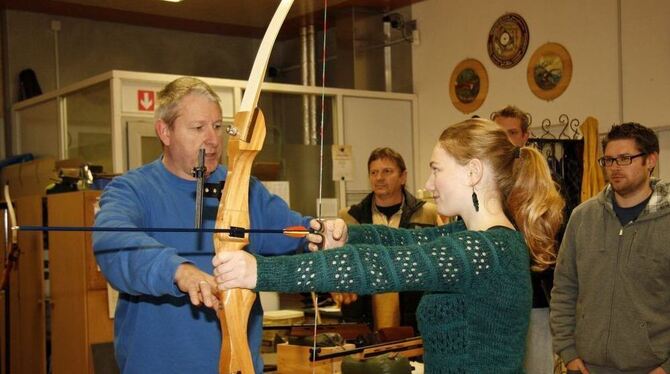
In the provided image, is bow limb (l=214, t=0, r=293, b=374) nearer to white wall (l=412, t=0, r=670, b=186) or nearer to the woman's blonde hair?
the woman's blonde hair

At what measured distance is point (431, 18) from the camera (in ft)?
21.8

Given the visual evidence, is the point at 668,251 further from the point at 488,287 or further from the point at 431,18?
the point at 431,18

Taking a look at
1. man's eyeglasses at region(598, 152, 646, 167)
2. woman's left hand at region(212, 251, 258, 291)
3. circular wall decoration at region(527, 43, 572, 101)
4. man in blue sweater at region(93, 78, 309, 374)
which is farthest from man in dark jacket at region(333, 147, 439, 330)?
woman's left hand at region(212, 251, 258, 291)

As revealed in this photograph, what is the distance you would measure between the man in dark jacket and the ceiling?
8.64ft

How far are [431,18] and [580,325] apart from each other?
3.98 meters

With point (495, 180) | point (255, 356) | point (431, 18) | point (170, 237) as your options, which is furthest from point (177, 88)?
point (431, 18)

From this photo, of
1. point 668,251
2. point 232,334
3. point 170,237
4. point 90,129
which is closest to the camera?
point 232,334

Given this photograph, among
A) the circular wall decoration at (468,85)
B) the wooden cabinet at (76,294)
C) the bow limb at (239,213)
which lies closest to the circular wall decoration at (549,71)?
the circular wall decoration at (468,85)

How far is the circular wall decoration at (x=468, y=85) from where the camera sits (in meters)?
6.17

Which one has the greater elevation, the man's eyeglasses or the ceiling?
the ceiling

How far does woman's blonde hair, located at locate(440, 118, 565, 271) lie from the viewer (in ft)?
5.84

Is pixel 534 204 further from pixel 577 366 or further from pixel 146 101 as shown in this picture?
pixel 146 101

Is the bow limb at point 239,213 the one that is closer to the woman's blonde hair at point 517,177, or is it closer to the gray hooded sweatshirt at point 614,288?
the woman's blonde hair at point 517,177

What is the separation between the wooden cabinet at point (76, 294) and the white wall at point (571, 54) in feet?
10.3
